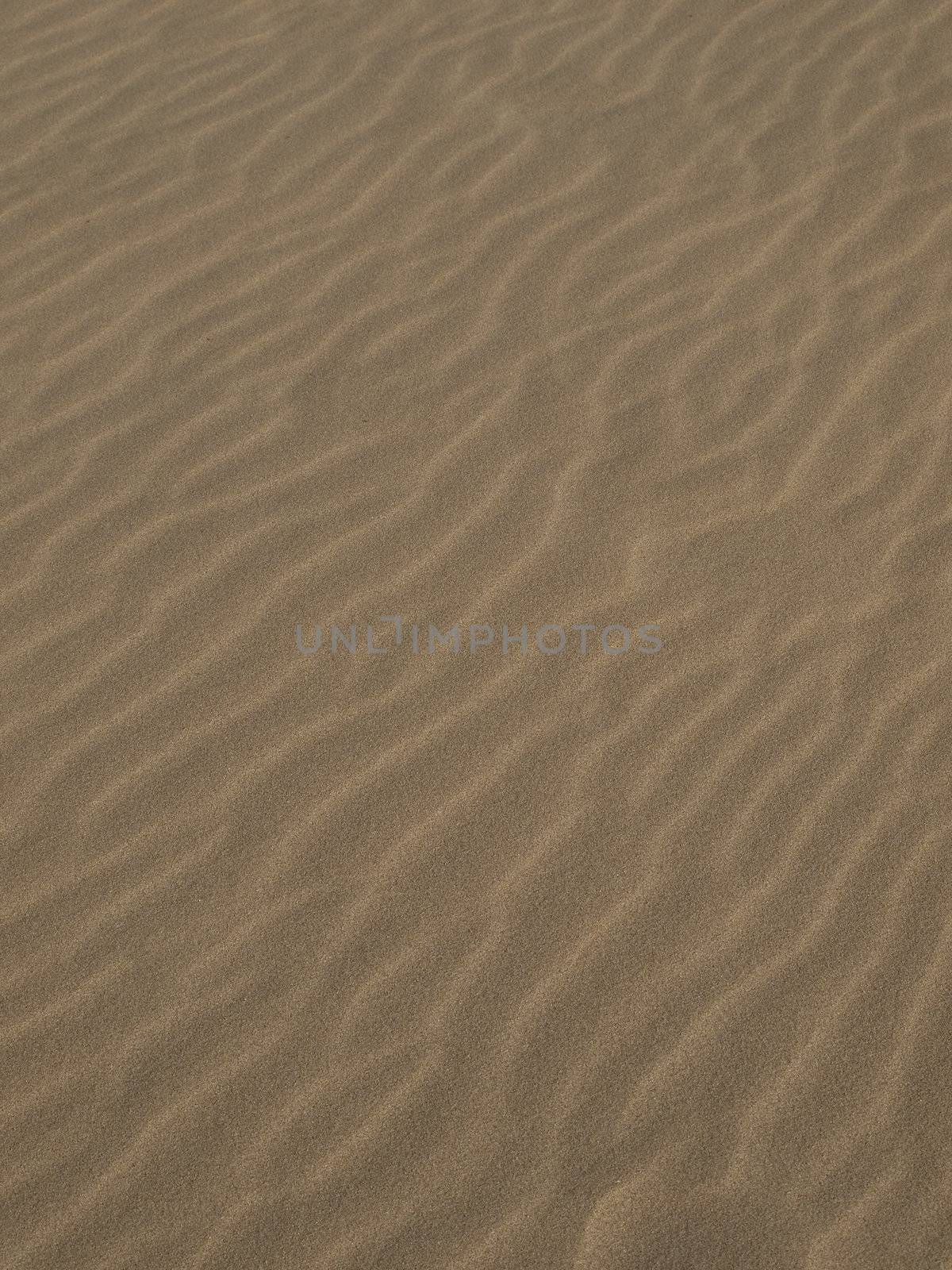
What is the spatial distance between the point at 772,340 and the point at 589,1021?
2.01 m

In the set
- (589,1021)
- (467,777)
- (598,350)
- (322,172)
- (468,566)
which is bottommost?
(589,1021)

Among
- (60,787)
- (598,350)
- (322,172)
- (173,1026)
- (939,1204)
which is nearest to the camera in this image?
(939,1204)

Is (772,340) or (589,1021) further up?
(772,340)

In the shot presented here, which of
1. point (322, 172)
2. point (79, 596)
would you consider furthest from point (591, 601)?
point (322, 172)

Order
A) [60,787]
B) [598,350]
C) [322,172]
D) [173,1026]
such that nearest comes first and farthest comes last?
[173,1026] < [60,787] < [598,350] < [322,172]

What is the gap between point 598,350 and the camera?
148 inches

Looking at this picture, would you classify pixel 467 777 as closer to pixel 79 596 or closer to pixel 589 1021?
pixel 589 1021

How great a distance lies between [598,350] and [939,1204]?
7.43ft

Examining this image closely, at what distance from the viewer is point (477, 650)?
123 inches

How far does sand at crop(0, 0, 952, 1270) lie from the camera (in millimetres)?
2402

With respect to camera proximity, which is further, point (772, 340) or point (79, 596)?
point (772, 340)

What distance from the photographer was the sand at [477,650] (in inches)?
94.6

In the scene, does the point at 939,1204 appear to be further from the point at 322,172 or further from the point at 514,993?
the point at 322,172

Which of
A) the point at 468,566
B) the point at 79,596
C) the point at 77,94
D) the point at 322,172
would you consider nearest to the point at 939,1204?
the point at 468,566
